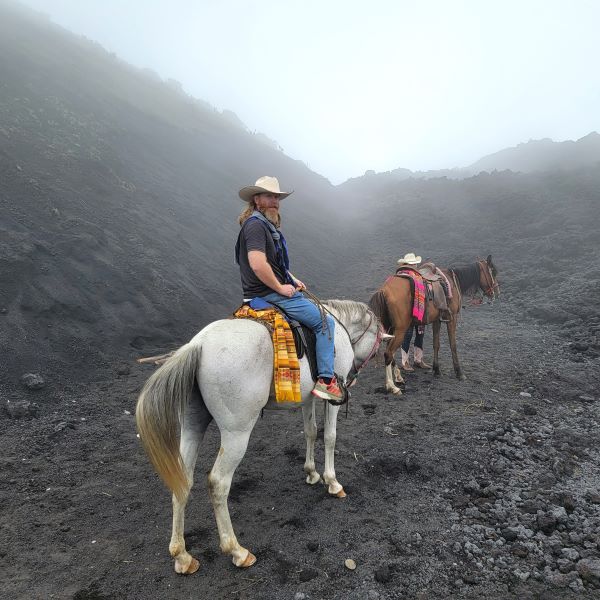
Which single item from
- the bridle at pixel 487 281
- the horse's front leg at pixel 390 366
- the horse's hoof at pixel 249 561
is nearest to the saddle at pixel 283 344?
the horse's hoof at pixel 249 561

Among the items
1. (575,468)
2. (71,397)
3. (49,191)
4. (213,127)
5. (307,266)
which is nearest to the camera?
(575,468)

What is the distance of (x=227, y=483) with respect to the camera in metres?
2.90

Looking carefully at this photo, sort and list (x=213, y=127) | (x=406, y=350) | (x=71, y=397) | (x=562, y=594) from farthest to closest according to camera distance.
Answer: (x=213, y=127)
(x=406, y=350)
(x=71, y=397)
(x=562, y=594)

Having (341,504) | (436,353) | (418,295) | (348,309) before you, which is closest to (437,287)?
(418,295)

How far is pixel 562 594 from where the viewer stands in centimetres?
255

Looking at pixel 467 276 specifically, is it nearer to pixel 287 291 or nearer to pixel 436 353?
pixel 436 353

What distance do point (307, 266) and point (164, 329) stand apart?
9.10m

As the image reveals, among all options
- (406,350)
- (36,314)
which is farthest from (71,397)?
(406,350)

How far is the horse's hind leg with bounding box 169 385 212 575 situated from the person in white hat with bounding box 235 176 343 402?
3.18 ft

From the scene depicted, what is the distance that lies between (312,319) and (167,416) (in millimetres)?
1418

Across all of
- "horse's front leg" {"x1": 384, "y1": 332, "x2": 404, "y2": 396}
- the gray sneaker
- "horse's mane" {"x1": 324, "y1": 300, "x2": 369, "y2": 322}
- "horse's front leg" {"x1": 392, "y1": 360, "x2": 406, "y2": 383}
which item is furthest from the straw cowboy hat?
"horse's front leg" {"x1": 392, "y1": 360, "x2": 406, "y2": 383}

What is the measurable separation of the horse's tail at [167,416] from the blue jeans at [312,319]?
913 millimetres

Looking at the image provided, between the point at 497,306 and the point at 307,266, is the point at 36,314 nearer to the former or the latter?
the point at 307,266

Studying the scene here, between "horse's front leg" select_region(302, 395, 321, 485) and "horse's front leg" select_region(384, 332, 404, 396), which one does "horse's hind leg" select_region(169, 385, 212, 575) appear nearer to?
"horse's front leg" select_region(302, 395, 321, 485)
